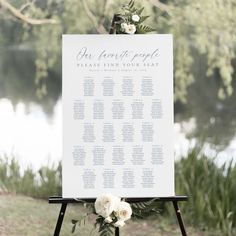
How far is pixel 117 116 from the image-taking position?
82.0 inches

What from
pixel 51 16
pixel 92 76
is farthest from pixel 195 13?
pixel 92 76

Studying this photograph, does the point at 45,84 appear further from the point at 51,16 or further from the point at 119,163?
the point at 119,163

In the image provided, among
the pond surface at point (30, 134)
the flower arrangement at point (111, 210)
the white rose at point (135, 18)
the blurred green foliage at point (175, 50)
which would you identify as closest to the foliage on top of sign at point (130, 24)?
the white rose at point (135, 18)

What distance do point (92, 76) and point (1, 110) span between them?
1.28 metres

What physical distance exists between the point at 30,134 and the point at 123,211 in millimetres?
1351

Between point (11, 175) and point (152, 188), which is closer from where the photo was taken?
point (152, 188)

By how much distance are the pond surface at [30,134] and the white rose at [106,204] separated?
50.1 inches

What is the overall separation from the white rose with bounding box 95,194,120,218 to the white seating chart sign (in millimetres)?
60

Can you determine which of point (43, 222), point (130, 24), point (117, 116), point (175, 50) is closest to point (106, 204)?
point (117, 116)

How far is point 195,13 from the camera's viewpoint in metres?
3.29

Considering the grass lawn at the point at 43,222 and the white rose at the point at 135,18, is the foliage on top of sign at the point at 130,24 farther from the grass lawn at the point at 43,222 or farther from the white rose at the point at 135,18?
the grass lawn at the point at 43,222

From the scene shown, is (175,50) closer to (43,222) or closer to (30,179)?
(30,179)

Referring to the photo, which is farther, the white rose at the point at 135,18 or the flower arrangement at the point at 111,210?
the white rose at the point at 135,18

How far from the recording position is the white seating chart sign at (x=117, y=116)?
206 cm
